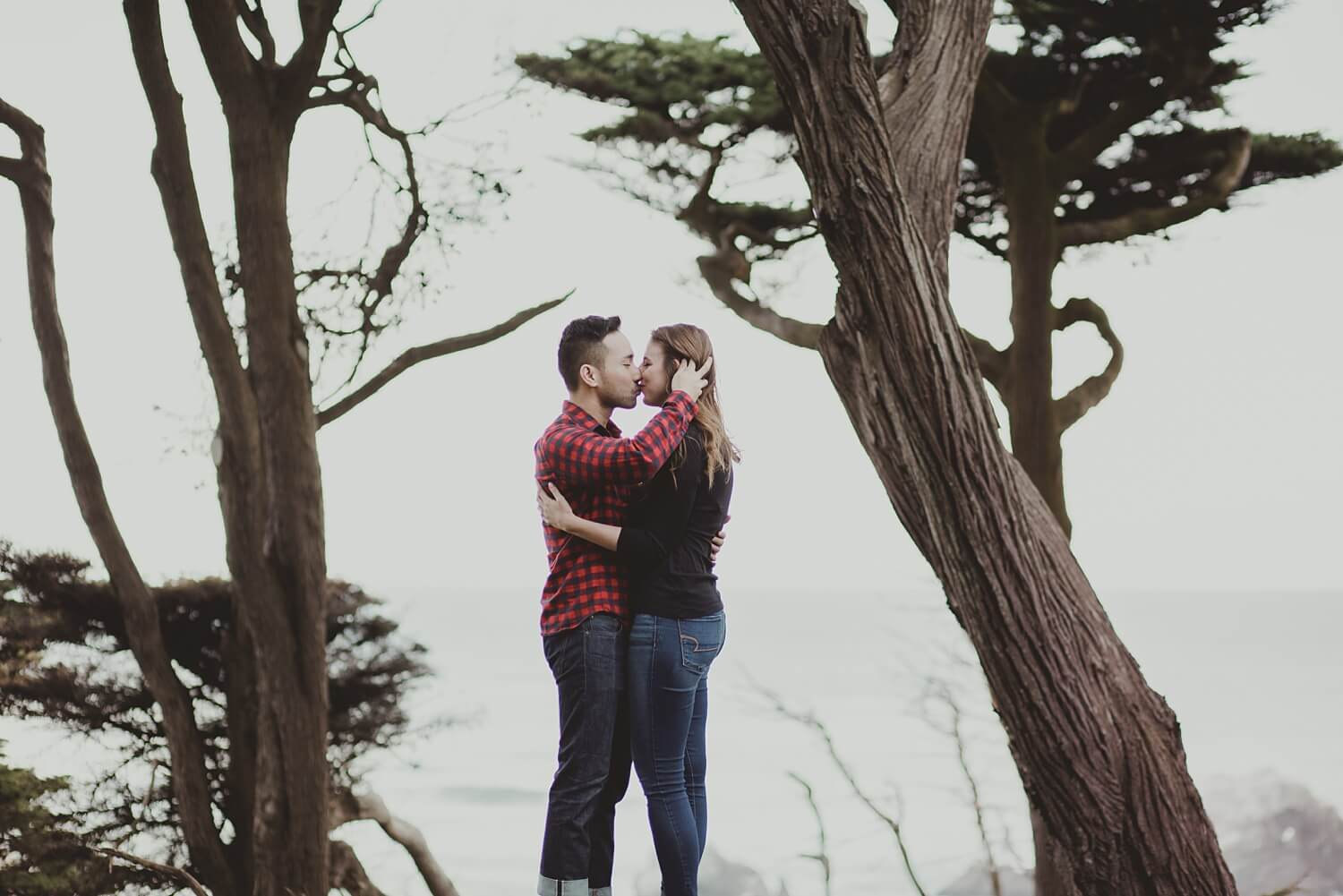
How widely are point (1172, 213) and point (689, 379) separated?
4533 mm

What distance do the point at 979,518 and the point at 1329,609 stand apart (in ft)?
108

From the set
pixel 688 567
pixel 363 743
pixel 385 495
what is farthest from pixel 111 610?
pixel 385 495

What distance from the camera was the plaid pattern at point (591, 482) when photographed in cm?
238

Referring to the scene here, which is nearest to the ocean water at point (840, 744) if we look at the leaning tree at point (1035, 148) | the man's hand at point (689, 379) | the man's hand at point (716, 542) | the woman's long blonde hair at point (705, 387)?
the leaning tree at point (1035, 148)

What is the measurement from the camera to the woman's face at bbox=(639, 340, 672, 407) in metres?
2.59

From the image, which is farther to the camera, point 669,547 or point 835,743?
point 835,743

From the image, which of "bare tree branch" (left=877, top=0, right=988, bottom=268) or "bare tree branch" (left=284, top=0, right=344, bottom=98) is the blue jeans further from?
"bare tree branch" (left=284, top=0, right=344, bottom=98)

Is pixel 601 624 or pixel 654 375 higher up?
pixel 654 375

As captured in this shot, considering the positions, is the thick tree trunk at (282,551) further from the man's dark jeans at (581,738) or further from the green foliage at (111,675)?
the man's dark jeans at (581,738)

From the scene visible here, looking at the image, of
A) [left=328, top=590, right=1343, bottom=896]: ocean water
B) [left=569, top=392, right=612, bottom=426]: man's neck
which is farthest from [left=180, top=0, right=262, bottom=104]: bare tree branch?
[left=569, top=392, right=612, bottom=426]: man's neck

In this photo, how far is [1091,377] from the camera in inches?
240

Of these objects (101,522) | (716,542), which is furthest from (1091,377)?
(101,522)

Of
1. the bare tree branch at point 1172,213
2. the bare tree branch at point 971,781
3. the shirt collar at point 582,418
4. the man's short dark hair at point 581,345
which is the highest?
the bare tree branch at point 1172,213

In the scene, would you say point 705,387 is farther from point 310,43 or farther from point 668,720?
point 310,43
